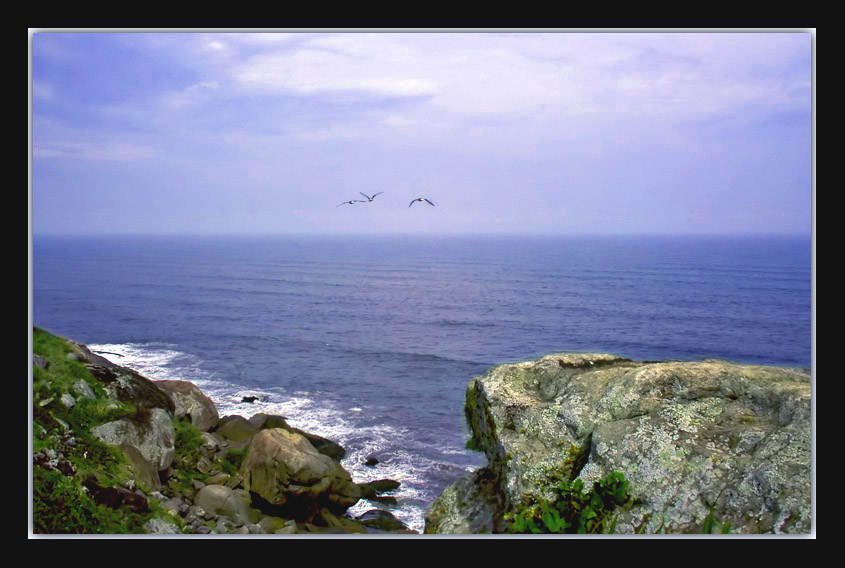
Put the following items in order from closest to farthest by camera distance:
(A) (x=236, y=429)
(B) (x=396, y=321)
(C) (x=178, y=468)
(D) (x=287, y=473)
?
(C) (x=178, y=468) → (D) (x=287, y=473) → (A) (x=236, y=429) → (B) (x=396, y=321)

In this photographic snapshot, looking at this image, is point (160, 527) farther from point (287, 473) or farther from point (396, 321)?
point (396, 321)

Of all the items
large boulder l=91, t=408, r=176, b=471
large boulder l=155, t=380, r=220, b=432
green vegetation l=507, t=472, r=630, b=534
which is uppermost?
green vegetation l=507, t=472, r=630, b=534

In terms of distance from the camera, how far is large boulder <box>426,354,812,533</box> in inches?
187

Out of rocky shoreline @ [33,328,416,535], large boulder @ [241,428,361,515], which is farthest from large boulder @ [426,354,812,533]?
large boulder @ [241,428,361,515]

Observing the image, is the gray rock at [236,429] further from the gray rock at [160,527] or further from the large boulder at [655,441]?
the large boulder at [655,441]

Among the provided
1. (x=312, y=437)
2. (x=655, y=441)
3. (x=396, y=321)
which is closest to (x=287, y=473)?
(x=312, y=437)

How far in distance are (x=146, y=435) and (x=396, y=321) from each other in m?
22.0


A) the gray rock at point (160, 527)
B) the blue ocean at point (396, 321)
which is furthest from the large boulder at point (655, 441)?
the gray rock at point (160, 527)

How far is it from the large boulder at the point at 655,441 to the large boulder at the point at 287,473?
6113 millimetres

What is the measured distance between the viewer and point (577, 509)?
16.6 ft

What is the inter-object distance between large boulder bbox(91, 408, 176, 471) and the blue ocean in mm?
2061

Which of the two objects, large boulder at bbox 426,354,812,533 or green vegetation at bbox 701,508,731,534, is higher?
large boulder at bbox 426,354,812,533

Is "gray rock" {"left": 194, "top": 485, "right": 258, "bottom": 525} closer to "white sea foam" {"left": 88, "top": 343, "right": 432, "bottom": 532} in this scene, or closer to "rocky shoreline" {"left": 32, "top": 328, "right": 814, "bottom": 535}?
"rocky shoreline" {"left": 32, "top": 328, "right": 814, "bottom": 535}

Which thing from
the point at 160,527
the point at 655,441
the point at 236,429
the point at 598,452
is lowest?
the point at 236,429
